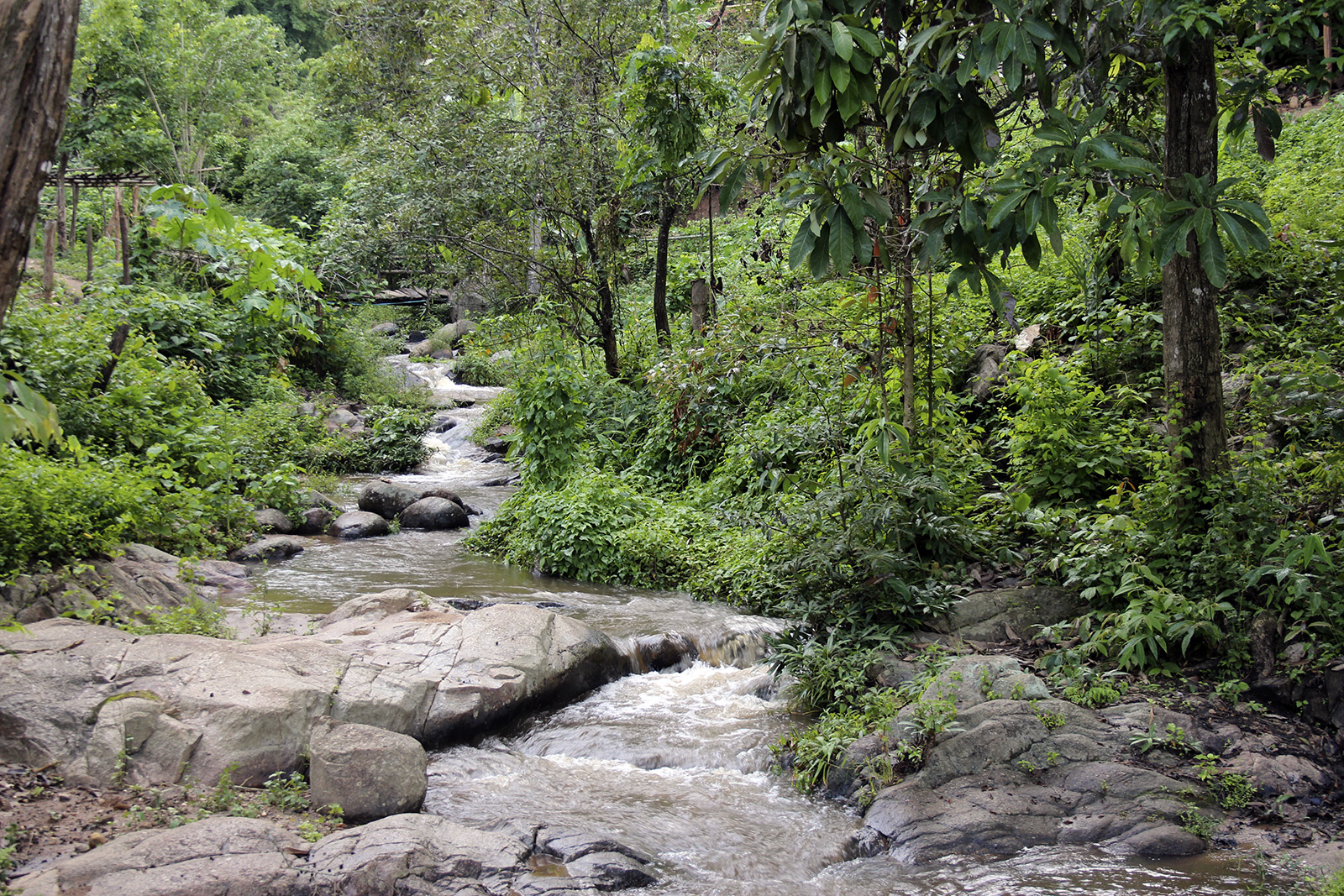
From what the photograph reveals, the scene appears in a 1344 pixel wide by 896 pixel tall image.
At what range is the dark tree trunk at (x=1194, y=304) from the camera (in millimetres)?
5453

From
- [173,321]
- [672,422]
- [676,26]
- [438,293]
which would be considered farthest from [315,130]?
[672,422]

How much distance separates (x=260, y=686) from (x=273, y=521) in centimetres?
661

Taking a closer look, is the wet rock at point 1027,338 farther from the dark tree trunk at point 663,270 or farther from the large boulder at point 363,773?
the large boulder at point 363,773

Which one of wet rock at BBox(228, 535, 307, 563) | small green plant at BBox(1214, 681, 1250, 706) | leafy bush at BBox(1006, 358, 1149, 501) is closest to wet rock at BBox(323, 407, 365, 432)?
wet rock at BBox(228, 535, 307, 563)

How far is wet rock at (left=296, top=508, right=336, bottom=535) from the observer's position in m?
11.4

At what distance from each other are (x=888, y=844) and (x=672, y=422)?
7.74 m

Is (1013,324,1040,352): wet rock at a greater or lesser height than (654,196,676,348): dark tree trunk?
Result: lesser

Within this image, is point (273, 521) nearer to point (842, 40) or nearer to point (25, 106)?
point (25, 106)

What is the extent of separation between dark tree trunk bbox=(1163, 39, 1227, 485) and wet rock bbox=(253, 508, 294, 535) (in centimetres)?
1003

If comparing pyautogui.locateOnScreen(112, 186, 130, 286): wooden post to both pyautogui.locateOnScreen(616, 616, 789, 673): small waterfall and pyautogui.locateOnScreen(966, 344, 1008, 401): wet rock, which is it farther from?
pyautogui.locateOnScreen(966, 344, 1008, 401): wet rock

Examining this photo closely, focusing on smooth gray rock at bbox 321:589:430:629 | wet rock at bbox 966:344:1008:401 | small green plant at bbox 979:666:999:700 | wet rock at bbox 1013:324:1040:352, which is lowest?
smooth gray rock at bbox 321:589:430:629

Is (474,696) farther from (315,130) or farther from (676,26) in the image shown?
(315,130)

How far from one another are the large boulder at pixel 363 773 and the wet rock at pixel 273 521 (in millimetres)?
6795

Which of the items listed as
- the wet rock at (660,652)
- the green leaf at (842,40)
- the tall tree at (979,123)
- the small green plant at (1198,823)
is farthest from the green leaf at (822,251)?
the wet rock at (660,652)
